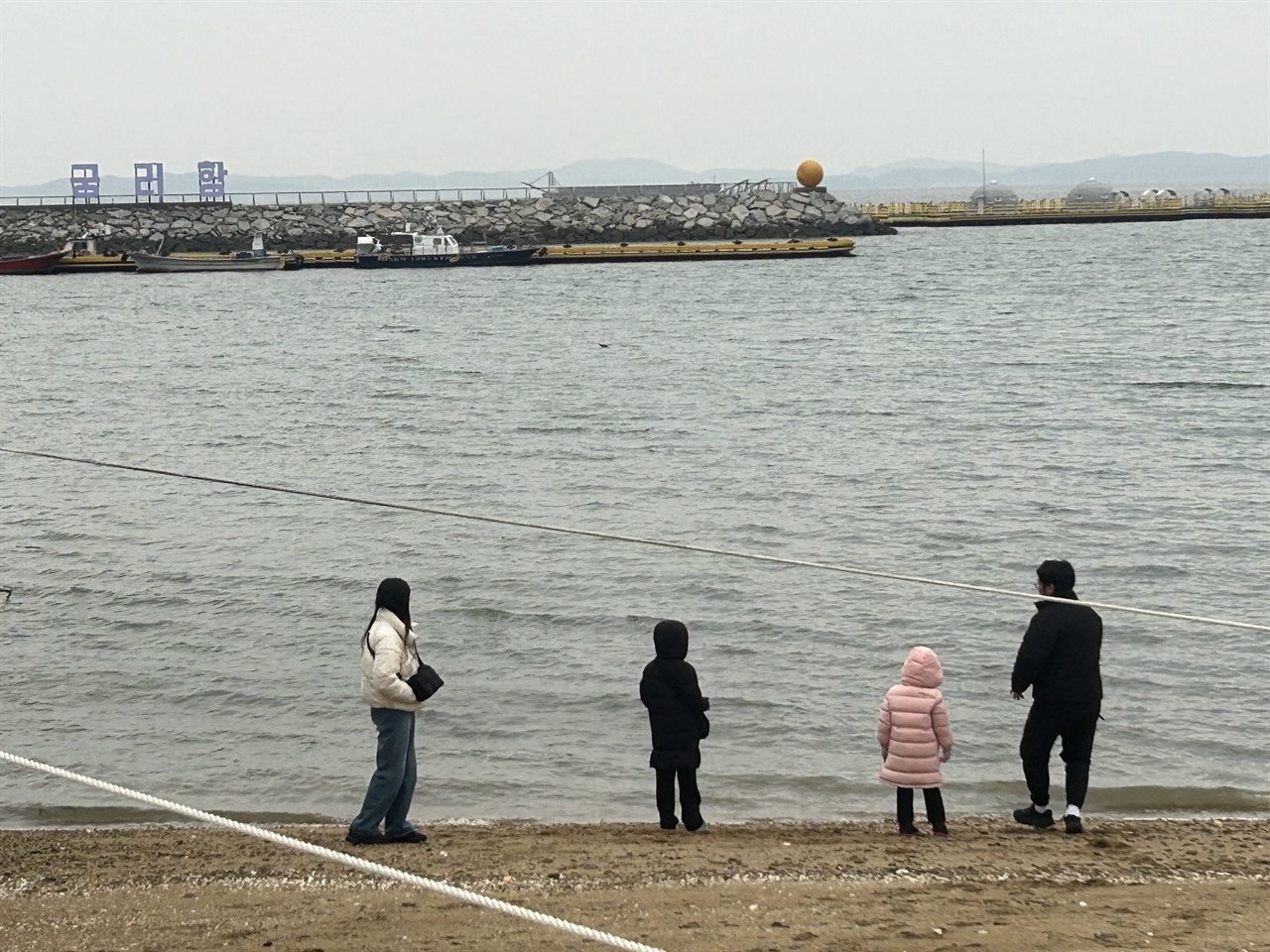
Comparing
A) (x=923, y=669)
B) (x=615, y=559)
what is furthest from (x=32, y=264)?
(x=923, y=669)

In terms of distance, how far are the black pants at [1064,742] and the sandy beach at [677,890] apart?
24 centimetres

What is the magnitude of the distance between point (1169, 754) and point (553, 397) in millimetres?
22009

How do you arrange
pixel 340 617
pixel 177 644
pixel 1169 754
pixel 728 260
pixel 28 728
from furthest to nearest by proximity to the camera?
1. pixel 728 260
2. pixel 340 617
3. pixel 177 644
4. pixel 28 728
5. pixel 1169 754

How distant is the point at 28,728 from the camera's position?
412 inches

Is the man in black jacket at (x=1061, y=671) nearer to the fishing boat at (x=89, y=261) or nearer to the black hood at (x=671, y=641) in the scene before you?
the black hood at (x=671, y=641)

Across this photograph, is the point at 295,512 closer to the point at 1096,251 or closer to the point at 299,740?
the point at 299,740

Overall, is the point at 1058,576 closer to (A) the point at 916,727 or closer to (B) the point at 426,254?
(A) the point at 916,727

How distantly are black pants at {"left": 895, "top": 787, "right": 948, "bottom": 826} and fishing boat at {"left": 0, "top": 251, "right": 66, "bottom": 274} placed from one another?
249ft

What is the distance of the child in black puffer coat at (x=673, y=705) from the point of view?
694 centimetres

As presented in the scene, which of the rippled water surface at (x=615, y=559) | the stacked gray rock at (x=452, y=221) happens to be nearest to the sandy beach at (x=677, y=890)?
the rippled water surface at (x=615, y=559)

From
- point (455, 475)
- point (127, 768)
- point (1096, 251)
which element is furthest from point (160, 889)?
point (1096, 251)

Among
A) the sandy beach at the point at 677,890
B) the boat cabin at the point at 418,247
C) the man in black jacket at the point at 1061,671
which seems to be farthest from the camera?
the boat cabin at the point at 418,247

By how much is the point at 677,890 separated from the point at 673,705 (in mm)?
1037

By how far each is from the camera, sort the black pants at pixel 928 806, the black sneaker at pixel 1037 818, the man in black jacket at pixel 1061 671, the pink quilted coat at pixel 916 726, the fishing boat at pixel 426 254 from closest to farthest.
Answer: the man in black jacket at pixel 1061 671
the pink quilted coat at pixel 916 726
the black pants at pixel 928 806
the black sneaker at pixel 1037 818
the fishing boat at pixel 426 254
